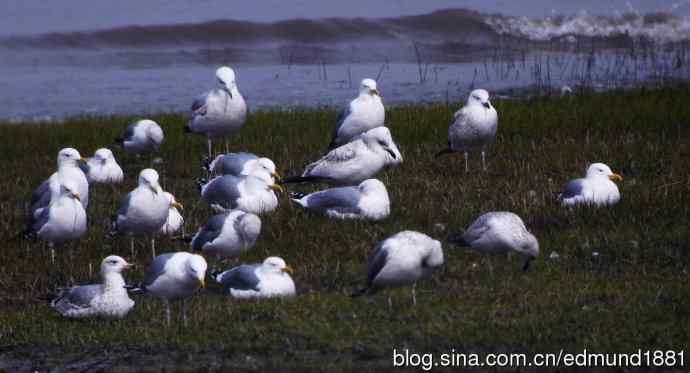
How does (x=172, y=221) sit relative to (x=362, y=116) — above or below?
below

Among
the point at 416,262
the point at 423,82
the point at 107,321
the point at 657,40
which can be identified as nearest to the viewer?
the point at 416,262

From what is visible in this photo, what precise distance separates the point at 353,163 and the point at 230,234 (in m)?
2.76

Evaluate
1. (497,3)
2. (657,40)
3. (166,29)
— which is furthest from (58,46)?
(657,40)

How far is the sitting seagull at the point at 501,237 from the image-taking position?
8500 mm

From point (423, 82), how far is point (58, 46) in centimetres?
1421

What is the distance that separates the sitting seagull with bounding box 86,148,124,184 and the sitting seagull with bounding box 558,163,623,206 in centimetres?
524

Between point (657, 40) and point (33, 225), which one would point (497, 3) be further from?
point (33, 225)

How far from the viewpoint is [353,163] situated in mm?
11883

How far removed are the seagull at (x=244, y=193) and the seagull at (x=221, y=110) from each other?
319cm

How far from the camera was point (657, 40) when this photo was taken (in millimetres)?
31891

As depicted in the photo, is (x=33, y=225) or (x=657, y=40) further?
(x=657, y=40)

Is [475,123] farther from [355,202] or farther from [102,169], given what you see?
[102,169]

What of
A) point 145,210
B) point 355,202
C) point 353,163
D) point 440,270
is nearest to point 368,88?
point 353,163

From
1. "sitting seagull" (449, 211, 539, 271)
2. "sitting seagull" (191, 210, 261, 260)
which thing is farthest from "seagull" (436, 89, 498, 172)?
"sitting seagull" (449, 211, 539, 271)
